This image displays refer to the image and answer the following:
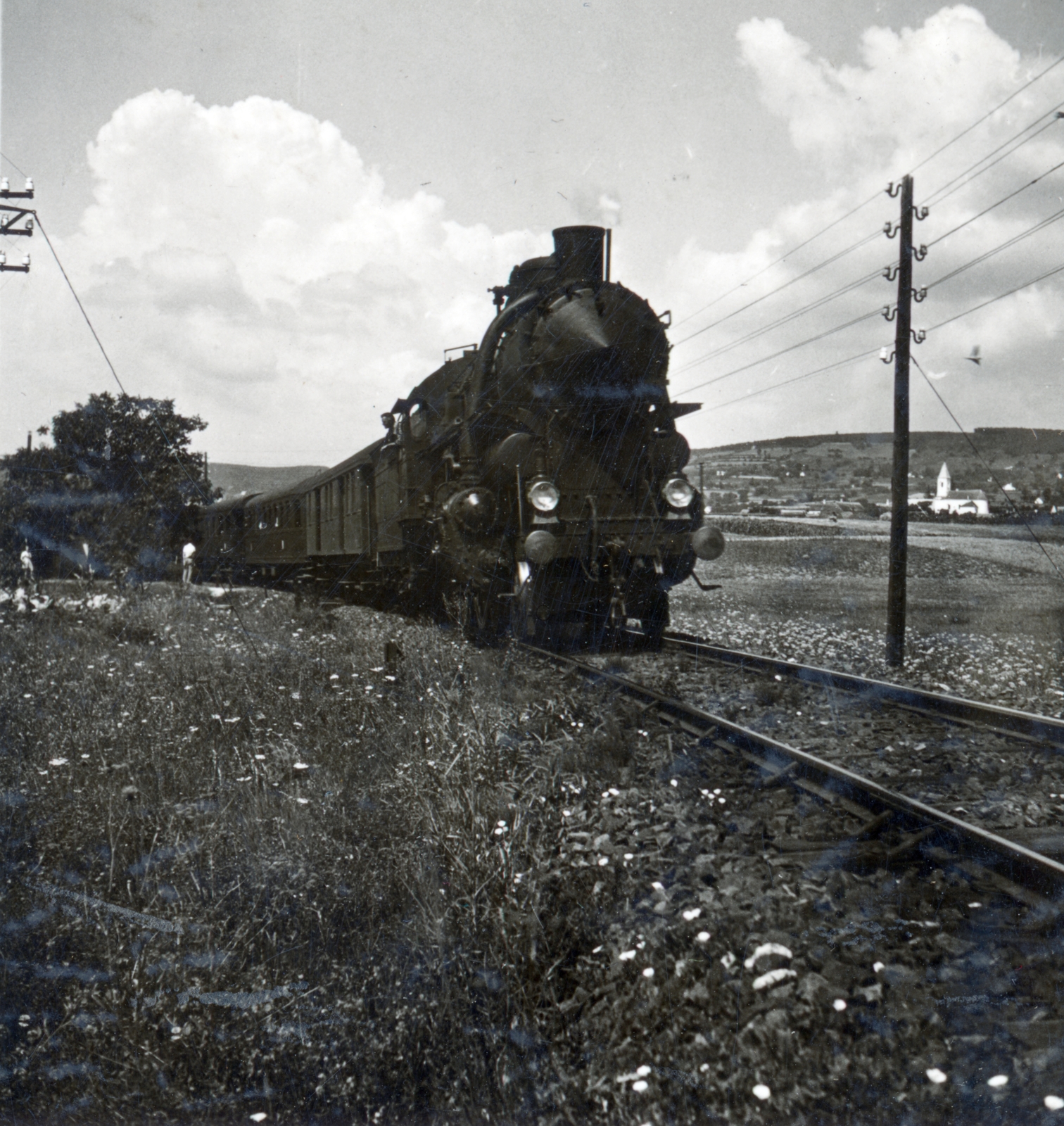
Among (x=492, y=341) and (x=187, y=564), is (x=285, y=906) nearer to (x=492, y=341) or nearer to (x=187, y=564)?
(x=492, y=341)

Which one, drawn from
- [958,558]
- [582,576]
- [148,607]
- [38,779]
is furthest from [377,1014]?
[958,558]

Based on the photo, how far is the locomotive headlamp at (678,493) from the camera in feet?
31.2

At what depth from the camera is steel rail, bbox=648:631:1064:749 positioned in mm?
5950

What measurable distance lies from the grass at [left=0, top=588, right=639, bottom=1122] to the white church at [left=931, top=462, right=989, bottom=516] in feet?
156

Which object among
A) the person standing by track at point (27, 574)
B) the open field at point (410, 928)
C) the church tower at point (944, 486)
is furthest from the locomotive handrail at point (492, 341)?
the church tower at point (944, 486)

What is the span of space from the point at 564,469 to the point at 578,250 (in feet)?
9.08

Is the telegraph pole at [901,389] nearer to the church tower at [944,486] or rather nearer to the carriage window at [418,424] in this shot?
the carriage window at [418,424]

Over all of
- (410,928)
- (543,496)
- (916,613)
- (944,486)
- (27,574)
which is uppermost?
(944,486)

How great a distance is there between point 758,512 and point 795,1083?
45.5 m


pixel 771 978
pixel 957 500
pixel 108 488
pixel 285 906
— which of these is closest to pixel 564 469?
pixel 285 906

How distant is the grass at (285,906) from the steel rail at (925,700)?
291 centimetres

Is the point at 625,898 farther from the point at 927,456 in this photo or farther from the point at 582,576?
the point at 927,456

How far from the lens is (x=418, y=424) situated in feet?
37.7

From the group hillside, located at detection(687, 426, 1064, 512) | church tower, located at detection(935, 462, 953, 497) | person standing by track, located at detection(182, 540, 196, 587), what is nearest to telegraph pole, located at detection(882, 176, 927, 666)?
person standing by track, located at detection(182, 540, 196, 587)
